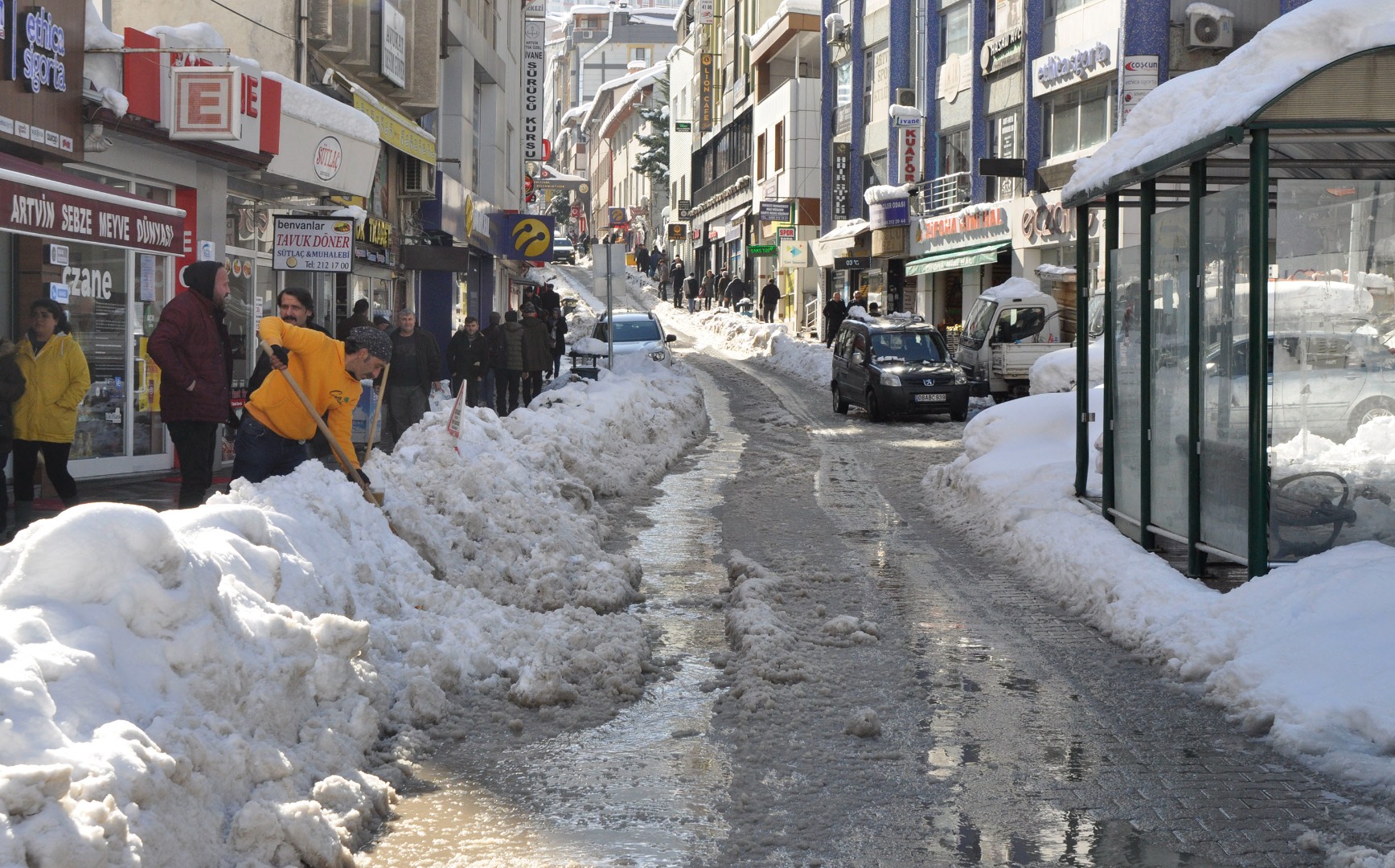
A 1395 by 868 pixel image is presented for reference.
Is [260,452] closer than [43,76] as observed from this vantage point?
Yes

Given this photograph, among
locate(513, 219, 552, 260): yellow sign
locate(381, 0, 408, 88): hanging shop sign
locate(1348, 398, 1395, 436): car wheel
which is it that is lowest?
locate(1348, 398, 1395, 436): car wheel

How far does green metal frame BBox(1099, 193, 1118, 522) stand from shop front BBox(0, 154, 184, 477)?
7549mm

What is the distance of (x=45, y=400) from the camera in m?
9.99

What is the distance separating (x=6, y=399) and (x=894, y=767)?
688 cm

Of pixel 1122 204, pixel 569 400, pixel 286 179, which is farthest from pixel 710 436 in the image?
Result: pixel 1122 204

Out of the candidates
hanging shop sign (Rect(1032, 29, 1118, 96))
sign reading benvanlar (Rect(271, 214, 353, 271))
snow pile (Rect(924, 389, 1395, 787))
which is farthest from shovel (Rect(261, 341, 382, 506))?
hanging shop sign (Rect(1032, 29, 1118, 96))

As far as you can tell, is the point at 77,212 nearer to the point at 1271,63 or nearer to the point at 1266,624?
the point at 1271,63

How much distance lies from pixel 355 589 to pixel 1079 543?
5454 millimetres

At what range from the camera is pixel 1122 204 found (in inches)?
442

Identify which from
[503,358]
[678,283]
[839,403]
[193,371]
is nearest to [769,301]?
[678,283]

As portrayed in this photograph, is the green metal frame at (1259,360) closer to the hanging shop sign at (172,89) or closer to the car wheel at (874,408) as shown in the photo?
the hanging shop sign at (172,89)

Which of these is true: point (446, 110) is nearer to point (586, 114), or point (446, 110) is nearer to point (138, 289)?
point (138, 289)

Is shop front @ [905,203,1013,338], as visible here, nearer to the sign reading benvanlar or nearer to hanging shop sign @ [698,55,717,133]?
the sign reading benvanlar

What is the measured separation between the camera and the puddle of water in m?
4.86
